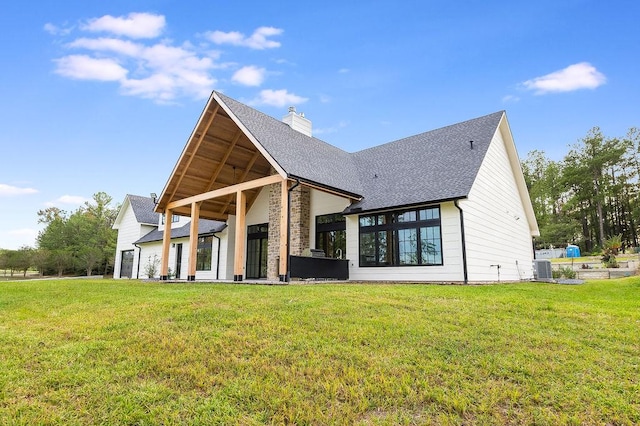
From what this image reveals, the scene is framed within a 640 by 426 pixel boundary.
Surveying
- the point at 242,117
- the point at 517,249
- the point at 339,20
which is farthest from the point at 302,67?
the point at 517,249

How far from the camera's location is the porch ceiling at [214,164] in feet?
40.4

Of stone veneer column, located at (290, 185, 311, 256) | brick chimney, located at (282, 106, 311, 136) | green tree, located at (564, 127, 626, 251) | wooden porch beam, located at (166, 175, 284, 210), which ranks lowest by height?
stone veneer column, located at (290, 185, 311, 256)

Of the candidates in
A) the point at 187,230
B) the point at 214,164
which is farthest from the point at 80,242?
the point at 214,164

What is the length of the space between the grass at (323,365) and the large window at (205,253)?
461 inches

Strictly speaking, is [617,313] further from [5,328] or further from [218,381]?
[5,328]

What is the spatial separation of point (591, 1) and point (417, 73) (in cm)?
552

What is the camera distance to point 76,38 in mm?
11391

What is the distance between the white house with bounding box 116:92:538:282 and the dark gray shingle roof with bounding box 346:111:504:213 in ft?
0.14

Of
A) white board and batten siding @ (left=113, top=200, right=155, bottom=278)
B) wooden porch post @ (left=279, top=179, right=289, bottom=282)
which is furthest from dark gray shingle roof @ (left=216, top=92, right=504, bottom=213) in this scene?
white board and batten siding @ (left=113, top=200, right=155, bottom=278)

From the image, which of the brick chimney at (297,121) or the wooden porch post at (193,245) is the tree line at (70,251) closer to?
the wooden porch post at (193,245)

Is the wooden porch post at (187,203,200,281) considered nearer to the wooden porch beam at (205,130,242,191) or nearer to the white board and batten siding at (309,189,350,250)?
the wooden porch beam at (205,130,242,191)

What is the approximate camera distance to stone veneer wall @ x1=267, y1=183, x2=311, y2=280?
495 inches

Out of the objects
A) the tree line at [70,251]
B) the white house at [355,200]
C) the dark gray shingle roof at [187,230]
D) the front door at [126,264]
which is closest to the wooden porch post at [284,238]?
the white house at [355,200]

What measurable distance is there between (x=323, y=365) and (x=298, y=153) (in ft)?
31.4
